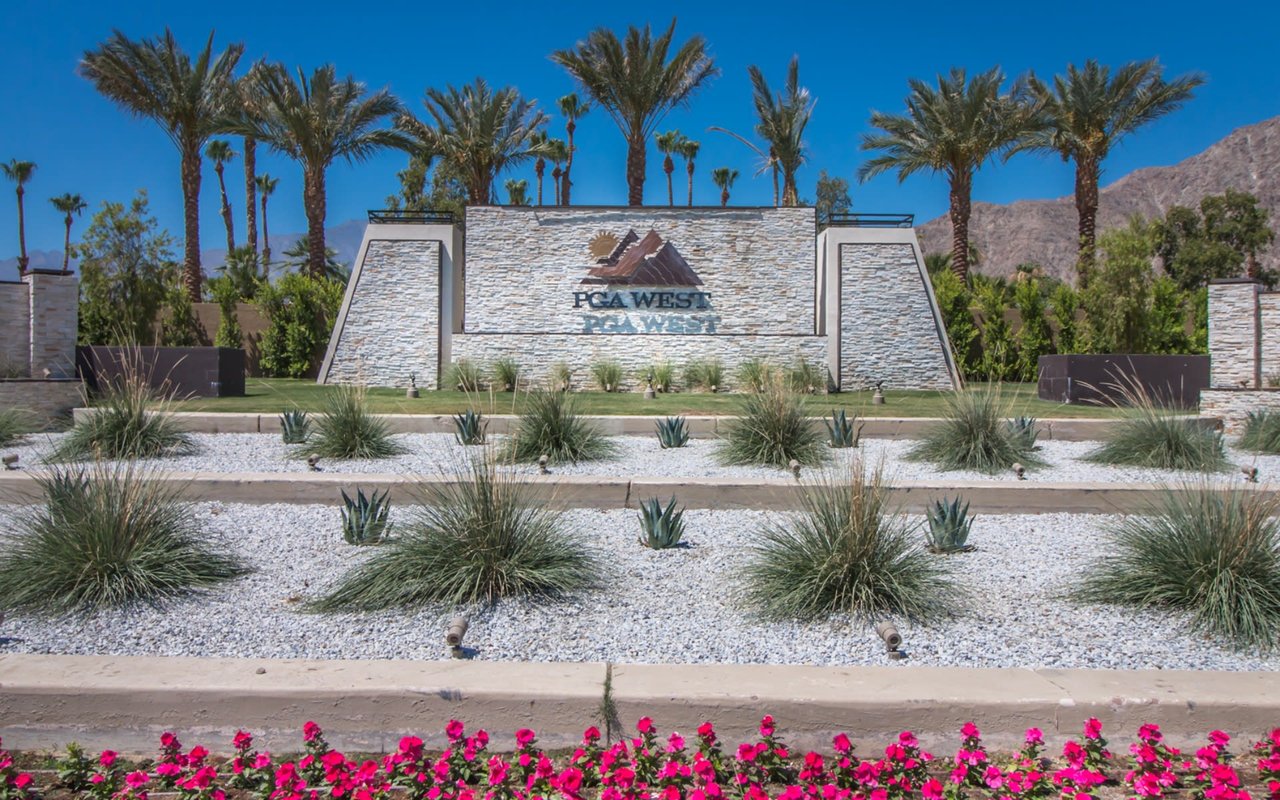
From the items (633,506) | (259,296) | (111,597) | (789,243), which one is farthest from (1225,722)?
(259,296)

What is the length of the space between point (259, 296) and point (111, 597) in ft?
75.8

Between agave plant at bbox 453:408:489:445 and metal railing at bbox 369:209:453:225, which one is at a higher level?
metal railing at bbox 369:209:453:225

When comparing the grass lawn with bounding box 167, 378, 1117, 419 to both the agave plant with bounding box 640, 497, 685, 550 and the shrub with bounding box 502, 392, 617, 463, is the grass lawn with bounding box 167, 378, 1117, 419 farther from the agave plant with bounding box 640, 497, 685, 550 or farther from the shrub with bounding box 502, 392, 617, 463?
the agave plant with bounding box 640, 497, 685, 550

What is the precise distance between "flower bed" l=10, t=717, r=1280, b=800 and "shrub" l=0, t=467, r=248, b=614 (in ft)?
5.99

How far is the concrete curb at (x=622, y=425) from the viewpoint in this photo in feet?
37.2

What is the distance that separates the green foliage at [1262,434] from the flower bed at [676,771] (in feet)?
30.1

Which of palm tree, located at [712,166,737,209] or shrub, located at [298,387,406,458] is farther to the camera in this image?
palm tree, located at [712,166,737,209]

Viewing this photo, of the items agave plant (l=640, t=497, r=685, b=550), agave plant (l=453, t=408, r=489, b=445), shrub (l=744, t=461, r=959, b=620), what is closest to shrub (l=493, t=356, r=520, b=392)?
agave plant (l=453, t=408, r=489, b=445)

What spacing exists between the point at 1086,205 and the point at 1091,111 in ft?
10.3

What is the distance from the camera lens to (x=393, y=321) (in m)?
22.8

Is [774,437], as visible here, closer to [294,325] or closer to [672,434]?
[672,434]

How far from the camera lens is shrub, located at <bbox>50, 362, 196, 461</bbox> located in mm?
9219

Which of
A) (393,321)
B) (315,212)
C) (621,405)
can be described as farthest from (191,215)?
(621,405)

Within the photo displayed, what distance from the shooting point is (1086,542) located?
6.27 meters
